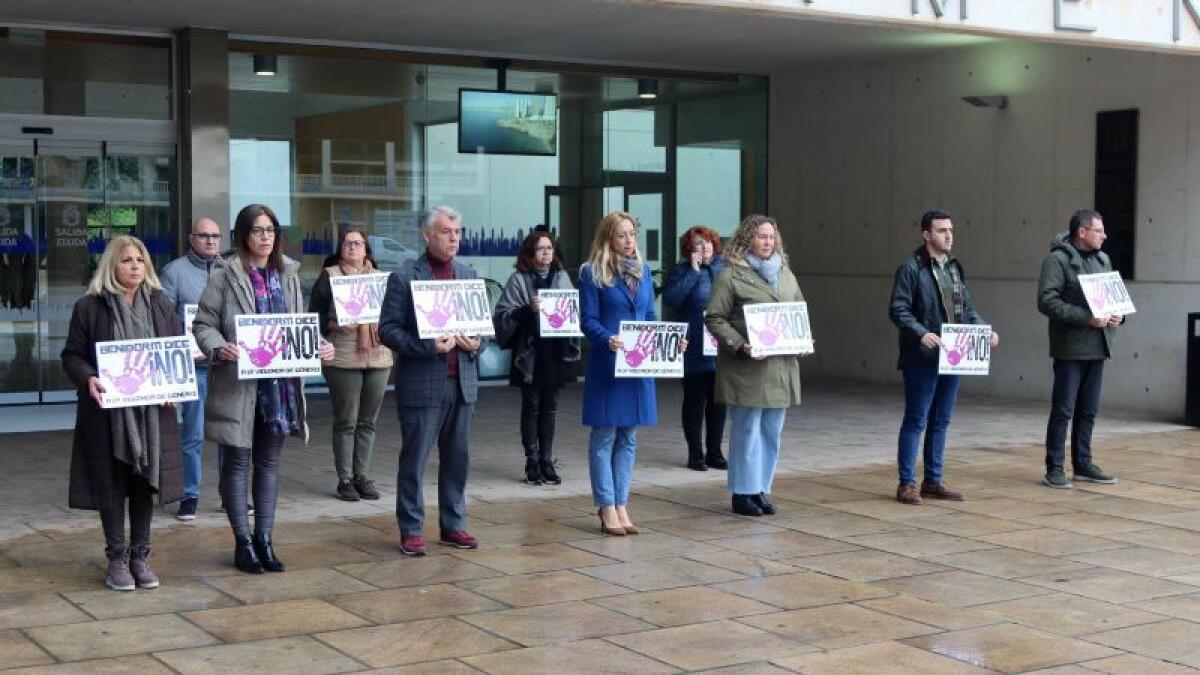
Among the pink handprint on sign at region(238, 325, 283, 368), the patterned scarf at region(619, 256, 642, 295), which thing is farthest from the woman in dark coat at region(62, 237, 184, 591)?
the patterned scarf at region(619, 256, 642, 295)

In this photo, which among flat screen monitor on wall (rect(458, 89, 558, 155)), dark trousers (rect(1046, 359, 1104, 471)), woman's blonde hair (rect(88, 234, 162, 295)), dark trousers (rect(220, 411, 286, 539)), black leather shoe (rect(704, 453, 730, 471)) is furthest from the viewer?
flat screen monitor on wall (rect(458, 89, 558, 155))

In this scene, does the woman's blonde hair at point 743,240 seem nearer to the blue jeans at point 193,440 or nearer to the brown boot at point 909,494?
the brown boot at point 909,494

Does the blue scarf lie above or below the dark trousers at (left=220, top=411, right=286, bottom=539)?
above

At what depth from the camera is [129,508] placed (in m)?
7.71

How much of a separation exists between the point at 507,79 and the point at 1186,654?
12713mm

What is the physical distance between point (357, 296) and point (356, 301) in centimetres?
3

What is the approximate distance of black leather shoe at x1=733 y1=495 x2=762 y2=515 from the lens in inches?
390

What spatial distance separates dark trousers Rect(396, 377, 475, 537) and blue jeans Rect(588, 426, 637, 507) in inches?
34.0

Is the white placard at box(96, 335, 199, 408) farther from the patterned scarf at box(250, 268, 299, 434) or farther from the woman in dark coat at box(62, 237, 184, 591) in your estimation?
the patterned scarf at box(250, 268, 299, 434)

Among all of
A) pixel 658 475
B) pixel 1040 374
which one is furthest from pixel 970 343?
pixel 1040 374

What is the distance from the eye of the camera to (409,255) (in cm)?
1767

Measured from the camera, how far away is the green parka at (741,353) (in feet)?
31.2

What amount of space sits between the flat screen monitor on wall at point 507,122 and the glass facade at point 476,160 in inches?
5.4

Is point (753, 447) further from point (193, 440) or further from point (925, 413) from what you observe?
point (193, 440)
